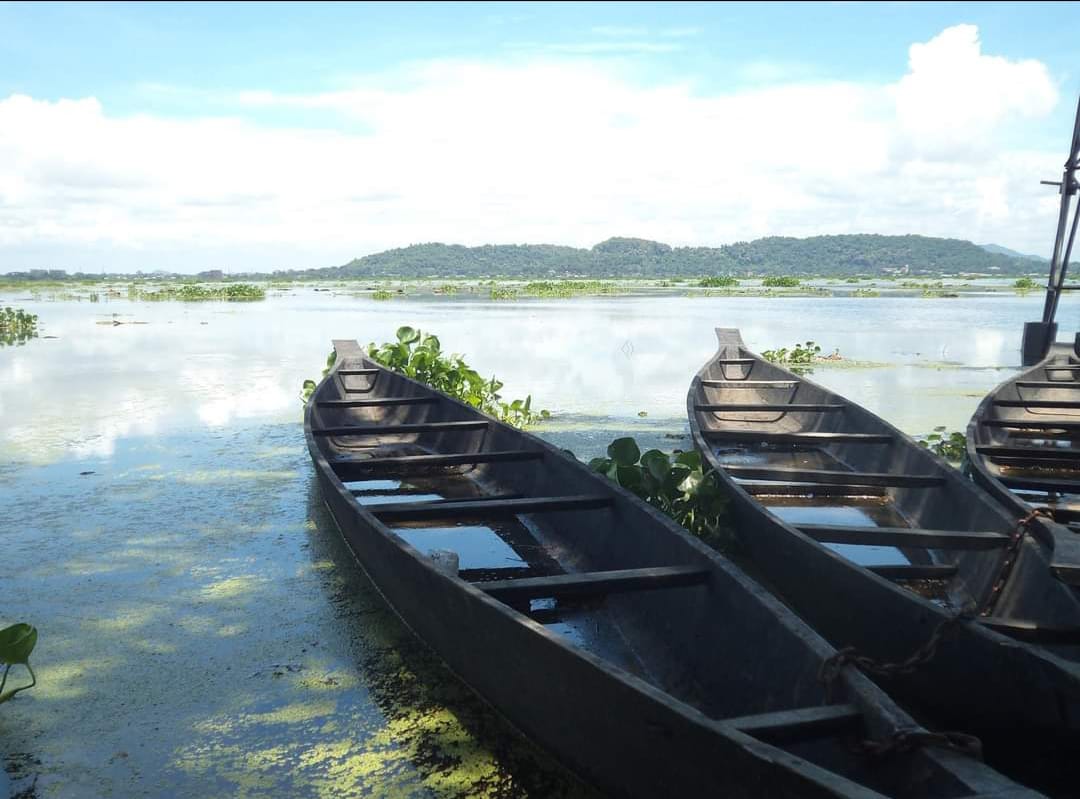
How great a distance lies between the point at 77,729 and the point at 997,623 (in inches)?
107

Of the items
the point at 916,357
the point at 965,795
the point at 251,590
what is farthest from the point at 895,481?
the point at 916,357

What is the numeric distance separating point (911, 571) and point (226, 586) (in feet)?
9.09

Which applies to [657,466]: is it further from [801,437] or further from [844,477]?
[801,437]

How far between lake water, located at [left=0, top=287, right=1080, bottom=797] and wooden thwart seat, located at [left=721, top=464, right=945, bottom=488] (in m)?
1.98

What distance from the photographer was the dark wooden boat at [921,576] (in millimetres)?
2207

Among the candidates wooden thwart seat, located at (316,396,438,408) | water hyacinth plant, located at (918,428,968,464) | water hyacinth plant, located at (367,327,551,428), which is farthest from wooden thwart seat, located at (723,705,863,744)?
water hyacinth plant, located at (367,327,551,428)

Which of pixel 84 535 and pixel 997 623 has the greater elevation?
pixel 997 623

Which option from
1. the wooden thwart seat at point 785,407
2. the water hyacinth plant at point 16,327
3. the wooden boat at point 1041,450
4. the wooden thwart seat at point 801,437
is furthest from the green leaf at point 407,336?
the water hyacinth plant at point 16,327

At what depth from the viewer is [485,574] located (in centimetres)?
376

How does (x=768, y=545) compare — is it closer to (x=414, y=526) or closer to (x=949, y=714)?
(x=949, y=714)

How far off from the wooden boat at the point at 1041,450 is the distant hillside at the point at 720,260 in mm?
74406

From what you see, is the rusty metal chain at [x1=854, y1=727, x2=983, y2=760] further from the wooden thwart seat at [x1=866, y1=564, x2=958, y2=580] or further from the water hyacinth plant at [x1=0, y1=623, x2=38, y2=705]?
the water hyacinth plant at [x1=0, y1=623, x2=38, y2=705]

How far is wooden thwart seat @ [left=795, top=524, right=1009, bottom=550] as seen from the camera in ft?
10.2

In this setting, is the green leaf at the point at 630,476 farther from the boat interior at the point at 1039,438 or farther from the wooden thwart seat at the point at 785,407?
the boat interior at the point at 1039,438
